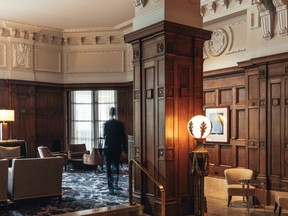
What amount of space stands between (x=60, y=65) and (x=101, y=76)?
4.81ft

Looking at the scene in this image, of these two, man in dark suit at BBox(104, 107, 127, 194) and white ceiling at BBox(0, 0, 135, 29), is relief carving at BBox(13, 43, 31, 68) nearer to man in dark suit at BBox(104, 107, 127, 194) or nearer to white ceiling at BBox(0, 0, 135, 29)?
white ceiling at BBox(0, 0, 135, 29)

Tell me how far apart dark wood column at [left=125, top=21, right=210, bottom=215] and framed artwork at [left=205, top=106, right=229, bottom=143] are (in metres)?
2.86

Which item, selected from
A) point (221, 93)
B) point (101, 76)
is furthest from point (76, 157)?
point (221, 93)

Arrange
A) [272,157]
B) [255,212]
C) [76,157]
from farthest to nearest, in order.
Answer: [76,157] < [272,157] < [255,212]

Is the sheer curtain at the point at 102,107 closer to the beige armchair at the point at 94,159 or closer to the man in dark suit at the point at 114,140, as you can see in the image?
the beige armchair at the point at 94,159

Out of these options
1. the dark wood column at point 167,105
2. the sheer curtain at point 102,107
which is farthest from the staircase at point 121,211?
the sheer curtain at point 102,107

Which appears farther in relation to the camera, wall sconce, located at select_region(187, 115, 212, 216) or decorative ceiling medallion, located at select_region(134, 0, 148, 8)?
decorative ceiling medallion, located at select_region(134, 0, 148, 8)

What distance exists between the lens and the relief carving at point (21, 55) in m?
10.3

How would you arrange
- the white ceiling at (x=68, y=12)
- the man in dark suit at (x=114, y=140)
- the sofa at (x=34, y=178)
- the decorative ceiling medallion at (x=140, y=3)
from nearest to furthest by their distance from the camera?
the decorative ceiling medallion at (x=140, y=3) < the sofa at (x=34, y=178) < the man in dark suit at (x=114, y=140) < the white ceiling at (x=68, y=12)

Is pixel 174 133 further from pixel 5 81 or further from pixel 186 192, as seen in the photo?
pixel 5 81

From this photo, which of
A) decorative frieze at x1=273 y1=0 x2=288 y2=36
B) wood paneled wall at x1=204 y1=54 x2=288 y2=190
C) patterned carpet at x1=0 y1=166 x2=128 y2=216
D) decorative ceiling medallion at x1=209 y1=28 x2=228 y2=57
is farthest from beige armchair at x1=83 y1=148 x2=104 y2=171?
decorative frieze at x1=273 y1=0 x2=288 y2=36

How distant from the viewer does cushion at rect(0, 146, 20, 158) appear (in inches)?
343

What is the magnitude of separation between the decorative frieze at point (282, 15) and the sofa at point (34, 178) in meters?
4.64

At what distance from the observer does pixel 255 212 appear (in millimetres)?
5824
